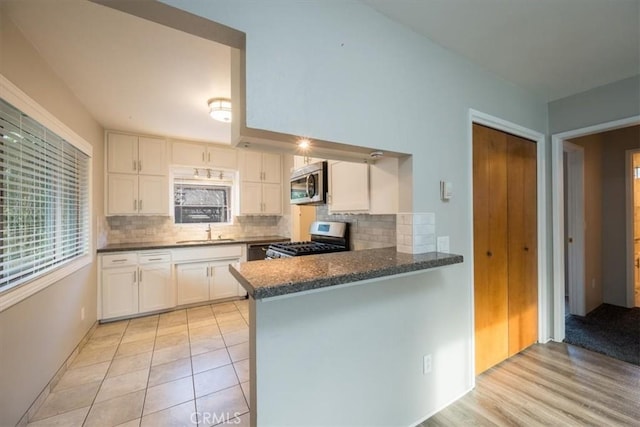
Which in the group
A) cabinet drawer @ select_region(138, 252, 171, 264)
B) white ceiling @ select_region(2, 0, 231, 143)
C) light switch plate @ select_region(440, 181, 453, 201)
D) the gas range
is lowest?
cabinet drawer @ select_region(138, 252, 171, 264)

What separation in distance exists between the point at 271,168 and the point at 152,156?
1.72 m

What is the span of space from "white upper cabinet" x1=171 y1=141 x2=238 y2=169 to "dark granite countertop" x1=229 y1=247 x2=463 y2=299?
10.3ft

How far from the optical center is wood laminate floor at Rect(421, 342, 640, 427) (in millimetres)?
1659

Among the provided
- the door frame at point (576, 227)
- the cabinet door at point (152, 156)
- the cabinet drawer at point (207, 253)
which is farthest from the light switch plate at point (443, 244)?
the cabinet door at point (152, 156)

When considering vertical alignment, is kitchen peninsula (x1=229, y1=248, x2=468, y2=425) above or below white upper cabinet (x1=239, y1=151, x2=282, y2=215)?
below

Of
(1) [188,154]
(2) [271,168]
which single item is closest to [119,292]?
(1) [188,154]

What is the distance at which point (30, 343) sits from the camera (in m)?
1.70

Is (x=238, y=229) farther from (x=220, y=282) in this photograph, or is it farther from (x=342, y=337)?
(x=342, y=337)

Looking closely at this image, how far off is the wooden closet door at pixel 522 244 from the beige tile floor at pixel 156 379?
2.41m

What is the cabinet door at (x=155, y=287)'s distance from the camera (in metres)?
3.35

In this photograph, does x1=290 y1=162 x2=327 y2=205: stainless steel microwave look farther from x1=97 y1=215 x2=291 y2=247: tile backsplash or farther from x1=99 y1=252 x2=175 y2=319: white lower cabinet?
x1=99 y1=252 x2=175 y2=319: white lower cabinet

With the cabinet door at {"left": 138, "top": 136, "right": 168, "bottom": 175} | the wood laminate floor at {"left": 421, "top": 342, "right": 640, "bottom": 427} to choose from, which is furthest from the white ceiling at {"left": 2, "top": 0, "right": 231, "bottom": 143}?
the wood laminate floor at {"left": 421, "top": 342, "right": 640, "bottom": 427}

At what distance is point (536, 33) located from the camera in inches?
65.9

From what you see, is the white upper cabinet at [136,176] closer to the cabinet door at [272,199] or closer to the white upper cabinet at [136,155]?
the white upper cabinet at [136,155]
